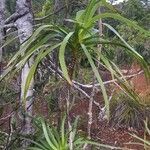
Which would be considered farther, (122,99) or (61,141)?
(122,99)

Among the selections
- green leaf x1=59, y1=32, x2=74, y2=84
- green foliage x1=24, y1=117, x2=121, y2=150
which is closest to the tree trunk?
green foliage x1=24, y1=117, x2=121, y2=150

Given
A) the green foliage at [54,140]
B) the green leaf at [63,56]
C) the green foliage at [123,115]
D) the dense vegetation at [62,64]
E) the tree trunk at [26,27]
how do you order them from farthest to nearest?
the green foliage at [123,115] < the tree trunk at [26,27] < the green foliage at [54,140] < the dense vegetation at [62,64] < the green leaf at [63,56]

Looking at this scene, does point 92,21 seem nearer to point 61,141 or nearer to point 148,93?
point 61,141

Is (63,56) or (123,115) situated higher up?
(63,56)

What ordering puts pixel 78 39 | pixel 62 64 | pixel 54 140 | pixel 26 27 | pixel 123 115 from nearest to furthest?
pixel 62 64, pixel 78 39, pixel 54 140, pixel 26 27, pixel 123 115

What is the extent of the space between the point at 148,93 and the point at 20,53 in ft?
22.6

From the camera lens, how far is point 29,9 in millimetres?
2660

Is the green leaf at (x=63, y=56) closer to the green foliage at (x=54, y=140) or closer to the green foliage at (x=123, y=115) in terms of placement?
the green foliage at (x=54, y=140)

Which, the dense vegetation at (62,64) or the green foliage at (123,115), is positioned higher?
the dense vegetation at (62,64)

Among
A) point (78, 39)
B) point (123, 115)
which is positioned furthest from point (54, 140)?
point (123, 115)

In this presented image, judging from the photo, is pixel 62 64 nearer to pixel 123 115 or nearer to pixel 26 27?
pixel 26 27

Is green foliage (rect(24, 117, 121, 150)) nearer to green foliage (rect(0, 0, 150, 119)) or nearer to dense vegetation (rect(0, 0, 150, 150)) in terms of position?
dense vegetation (rect(0, 0, 150, 150))

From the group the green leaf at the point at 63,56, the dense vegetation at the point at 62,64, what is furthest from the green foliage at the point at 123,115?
the green leaf at the point at 63,56

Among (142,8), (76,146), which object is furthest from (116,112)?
(142,8)
